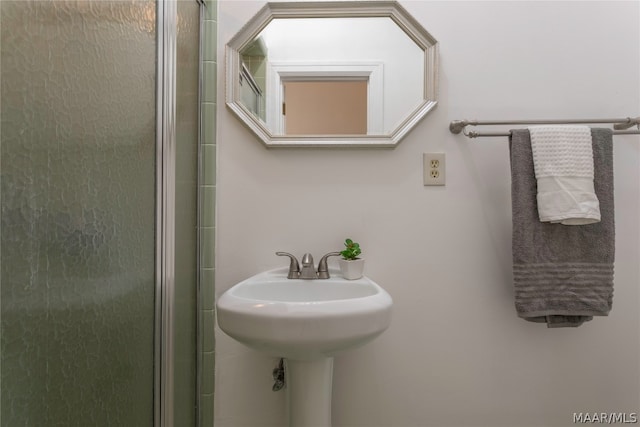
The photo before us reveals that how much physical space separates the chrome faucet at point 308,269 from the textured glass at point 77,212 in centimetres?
42

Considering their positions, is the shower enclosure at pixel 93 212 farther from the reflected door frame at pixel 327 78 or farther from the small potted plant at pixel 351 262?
the small potted plant at pixel 351 262

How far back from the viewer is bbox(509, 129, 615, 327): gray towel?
1.10 meters

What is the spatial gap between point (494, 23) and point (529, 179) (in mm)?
564

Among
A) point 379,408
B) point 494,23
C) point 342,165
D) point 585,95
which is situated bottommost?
point 379,408

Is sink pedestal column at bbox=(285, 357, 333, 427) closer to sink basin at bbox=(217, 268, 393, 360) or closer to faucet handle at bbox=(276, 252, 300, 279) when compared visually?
sink basin at bbox=(217, 268, 393, 360)

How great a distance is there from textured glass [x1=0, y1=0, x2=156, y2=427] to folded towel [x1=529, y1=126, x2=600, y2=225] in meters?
1.11

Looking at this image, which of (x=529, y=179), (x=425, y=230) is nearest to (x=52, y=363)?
(x=425, y=230)

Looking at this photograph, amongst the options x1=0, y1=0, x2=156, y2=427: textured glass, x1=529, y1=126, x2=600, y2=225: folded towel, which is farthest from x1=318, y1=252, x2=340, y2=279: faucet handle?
x1=529, y1=126, x2=600, y2=225: folded towel

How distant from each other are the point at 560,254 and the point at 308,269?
78 centimetres

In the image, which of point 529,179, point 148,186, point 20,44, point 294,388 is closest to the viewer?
point 20,44

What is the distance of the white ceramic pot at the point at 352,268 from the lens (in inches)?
44.3

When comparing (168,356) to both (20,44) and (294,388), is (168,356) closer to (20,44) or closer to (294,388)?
(294,388)

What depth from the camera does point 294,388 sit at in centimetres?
101

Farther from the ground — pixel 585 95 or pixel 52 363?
pixel 585 95
